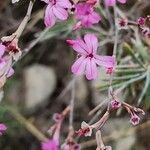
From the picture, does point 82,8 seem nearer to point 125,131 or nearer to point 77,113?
point 125,131

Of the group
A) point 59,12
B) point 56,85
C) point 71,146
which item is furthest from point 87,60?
point 56,85

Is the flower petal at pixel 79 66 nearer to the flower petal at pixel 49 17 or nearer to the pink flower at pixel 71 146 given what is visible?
the flower petal at pixel 49 17

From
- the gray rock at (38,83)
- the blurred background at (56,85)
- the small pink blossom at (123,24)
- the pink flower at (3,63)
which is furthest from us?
the gray rock at (38,83)

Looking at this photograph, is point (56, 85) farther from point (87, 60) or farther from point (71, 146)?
point (87, 60)

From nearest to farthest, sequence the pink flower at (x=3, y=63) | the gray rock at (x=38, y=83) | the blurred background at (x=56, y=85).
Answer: the pink flower at (x=3, y=63), the blurred background at (x=56, y=85), the gray rock at (x=38, y=83)

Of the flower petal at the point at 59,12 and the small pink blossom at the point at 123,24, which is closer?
the flower petal at the point at 59,12

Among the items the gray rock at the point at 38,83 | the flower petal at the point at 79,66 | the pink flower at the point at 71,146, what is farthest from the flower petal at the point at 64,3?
the gray rock at the point at 38,83
